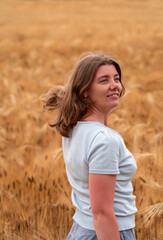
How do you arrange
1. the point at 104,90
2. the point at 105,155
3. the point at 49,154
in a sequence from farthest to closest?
the point at 49,154, the point at 104,90, the point at 105,155

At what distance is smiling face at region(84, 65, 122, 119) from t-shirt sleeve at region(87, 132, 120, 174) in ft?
0.55

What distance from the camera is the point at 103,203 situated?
3.50 feet

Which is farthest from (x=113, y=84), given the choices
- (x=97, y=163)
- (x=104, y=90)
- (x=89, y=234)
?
(x=89, y=234)

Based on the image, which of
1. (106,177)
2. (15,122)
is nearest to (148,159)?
(106,177)

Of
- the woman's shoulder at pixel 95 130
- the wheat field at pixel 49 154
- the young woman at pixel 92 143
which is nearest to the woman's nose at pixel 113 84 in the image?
the young woman at pixel 92 143

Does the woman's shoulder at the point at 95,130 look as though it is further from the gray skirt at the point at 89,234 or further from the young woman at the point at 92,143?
the gray skirt at the point at 89,234

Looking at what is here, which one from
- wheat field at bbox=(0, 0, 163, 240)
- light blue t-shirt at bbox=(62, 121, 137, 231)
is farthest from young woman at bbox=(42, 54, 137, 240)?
wheat field at bbox=(0, 0, 163, 240)

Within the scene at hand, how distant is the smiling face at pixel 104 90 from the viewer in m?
1.19

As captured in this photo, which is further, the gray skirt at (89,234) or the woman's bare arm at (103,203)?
the gray skirt at (89,234)

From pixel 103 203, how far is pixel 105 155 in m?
0.14

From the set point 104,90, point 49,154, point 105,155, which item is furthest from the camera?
point 49,154

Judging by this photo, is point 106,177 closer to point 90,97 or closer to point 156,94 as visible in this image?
point 90,97

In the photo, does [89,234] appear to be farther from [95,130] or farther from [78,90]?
[78,90]

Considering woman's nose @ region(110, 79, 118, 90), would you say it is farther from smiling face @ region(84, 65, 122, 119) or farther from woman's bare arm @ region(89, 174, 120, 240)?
woman's bare arm @ region(89, 174, 120, 240)
